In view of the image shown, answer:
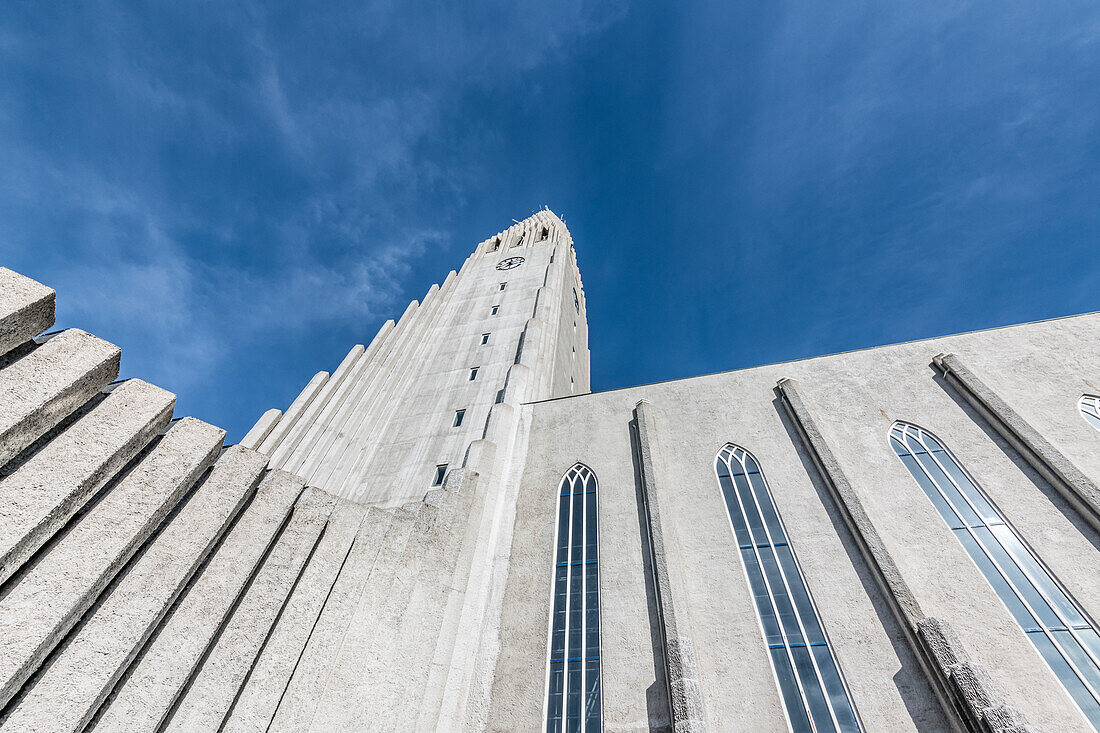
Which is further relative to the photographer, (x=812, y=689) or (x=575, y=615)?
(x=575, y=615)

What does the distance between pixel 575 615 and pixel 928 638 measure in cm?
736

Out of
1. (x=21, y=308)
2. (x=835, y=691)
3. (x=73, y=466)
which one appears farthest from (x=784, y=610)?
(x=21, y=308)

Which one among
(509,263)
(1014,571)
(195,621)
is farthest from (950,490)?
(509,263)

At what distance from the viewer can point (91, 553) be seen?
680cm

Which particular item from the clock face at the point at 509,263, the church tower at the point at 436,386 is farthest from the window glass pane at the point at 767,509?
the clock face at the point at 509,263

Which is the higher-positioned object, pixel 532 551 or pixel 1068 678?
pixel 532 551

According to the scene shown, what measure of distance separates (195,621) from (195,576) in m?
0.70

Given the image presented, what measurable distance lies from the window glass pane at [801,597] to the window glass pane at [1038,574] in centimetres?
446

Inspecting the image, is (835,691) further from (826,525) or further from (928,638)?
(826,525)

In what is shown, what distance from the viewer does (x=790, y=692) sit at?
10.7m

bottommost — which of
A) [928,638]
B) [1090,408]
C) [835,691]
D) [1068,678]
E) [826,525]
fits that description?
[835,691]

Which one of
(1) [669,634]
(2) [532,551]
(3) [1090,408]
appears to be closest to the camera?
(1) [669,634]

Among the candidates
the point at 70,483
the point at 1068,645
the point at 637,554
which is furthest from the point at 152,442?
the point at 1068,645

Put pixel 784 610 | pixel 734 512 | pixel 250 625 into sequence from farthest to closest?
pixel 734 512 < pixel 784 610 < pixel 250 625
